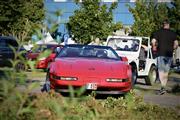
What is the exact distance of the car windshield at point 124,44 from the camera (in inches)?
764

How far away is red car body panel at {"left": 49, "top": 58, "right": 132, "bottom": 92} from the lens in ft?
37.0

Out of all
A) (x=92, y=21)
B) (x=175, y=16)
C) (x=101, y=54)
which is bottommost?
(x=101, y=54)

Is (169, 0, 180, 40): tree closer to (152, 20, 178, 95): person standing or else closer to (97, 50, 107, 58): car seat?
(152, 20, 178, 95): person standing

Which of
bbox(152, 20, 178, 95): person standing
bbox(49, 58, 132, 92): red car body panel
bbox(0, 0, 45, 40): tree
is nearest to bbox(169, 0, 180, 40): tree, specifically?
bbox(0, 0, 45, 40): tree

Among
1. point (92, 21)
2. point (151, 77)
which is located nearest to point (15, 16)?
point (92, 21)

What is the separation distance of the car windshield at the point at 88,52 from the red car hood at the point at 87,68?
0.75 metres

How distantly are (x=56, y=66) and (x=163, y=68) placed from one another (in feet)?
12.8

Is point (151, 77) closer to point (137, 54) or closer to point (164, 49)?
point (137, 54)

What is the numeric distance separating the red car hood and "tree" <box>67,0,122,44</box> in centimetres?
2778

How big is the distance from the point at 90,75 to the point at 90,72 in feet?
0.33

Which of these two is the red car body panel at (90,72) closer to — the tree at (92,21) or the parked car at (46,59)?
the parked car at (46,59)

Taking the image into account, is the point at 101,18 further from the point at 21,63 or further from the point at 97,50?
the point at 21,63

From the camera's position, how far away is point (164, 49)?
14.5m

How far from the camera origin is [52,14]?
4.27 m
